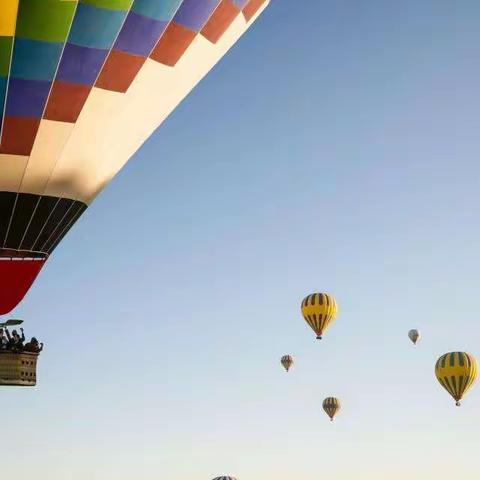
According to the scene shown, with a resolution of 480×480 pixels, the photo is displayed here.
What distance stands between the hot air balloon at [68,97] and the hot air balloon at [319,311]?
24367mm

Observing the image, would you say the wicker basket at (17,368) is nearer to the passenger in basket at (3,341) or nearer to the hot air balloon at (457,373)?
the passenger in basket at (3,341)

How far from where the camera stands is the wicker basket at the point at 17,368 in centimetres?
1360

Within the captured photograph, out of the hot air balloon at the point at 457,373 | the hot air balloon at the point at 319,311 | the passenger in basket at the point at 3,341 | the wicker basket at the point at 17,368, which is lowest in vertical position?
the wicker basket at the point at 17,368

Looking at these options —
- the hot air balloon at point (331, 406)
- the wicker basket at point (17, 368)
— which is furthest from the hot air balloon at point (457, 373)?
the wicker basket at point (17, 368)

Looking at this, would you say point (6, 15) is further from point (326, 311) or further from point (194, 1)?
point (326, 311)

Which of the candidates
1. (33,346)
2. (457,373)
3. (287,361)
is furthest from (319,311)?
(33,346)

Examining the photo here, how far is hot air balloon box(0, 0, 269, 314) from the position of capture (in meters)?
13.8

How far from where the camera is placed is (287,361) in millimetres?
50938

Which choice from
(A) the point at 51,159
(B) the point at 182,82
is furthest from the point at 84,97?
(B) the point at 182,82

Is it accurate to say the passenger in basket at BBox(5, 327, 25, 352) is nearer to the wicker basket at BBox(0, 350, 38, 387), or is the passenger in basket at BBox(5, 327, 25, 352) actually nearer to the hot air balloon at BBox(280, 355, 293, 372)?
the wicker basket at BBox(0, 350, 38, 387)

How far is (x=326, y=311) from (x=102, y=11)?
2703 cm

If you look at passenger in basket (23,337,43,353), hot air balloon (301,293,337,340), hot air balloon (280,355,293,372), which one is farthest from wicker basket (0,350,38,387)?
hot air balloon (280,355,293,372)

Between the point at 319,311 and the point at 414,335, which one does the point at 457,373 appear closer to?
the point at 319,311

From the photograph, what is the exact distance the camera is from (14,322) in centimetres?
1403
